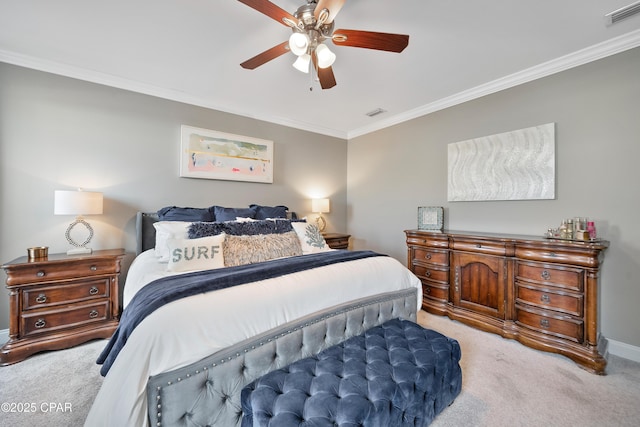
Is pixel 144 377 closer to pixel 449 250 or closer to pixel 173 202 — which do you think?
pixel 173 202

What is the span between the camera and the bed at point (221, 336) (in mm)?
1144

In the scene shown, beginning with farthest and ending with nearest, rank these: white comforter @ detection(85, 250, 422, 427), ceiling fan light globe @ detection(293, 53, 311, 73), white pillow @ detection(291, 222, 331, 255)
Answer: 1. white pillow @ detection(291, 222, 331, 255)
2. ceiling fan light globe @ detection(293, 53, 311, 73)
3. white comforter @ detection(85, 250, 422, 427)

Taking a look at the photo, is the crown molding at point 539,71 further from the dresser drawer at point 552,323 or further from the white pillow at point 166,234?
the white pillow at point 166,234

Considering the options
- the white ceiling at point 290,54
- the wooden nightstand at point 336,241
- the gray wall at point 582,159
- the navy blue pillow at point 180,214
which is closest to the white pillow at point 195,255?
the navy blue pillow at point 180,214

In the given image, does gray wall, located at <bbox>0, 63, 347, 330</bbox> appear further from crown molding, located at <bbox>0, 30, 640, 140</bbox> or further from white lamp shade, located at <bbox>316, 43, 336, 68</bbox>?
white lamp shade, located at <bbox>316, 43, 336, 68</bbox>

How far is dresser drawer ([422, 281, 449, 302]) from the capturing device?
10.1 ft

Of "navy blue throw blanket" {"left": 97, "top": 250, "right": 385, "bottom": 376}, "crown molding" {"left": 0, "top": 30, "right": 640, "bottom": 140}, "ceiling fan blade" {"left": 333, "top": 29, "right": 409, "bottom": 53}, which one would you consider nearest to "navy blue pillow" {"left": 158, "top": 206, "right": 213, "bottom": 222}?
"navy blue throw blanket" {"left": 97, "top": 250, "right": 385, "bottom": 376}

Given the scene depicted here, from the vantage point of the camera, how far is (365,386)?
126 centimetres

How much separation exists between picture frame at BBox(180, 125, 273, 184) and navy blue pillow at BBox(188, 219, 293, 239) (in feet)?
3.61

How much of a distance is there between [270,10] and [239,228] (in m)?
1.92

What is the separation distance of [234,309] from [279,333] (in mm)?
321

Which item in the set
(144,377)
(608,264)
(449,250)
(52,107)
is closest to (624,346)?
(608,264)

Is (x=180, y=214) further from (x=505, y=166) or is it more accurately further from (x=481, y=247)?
(x=505, y=166)

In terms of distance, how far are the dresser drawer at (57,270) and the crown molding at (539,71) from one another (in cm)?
428
